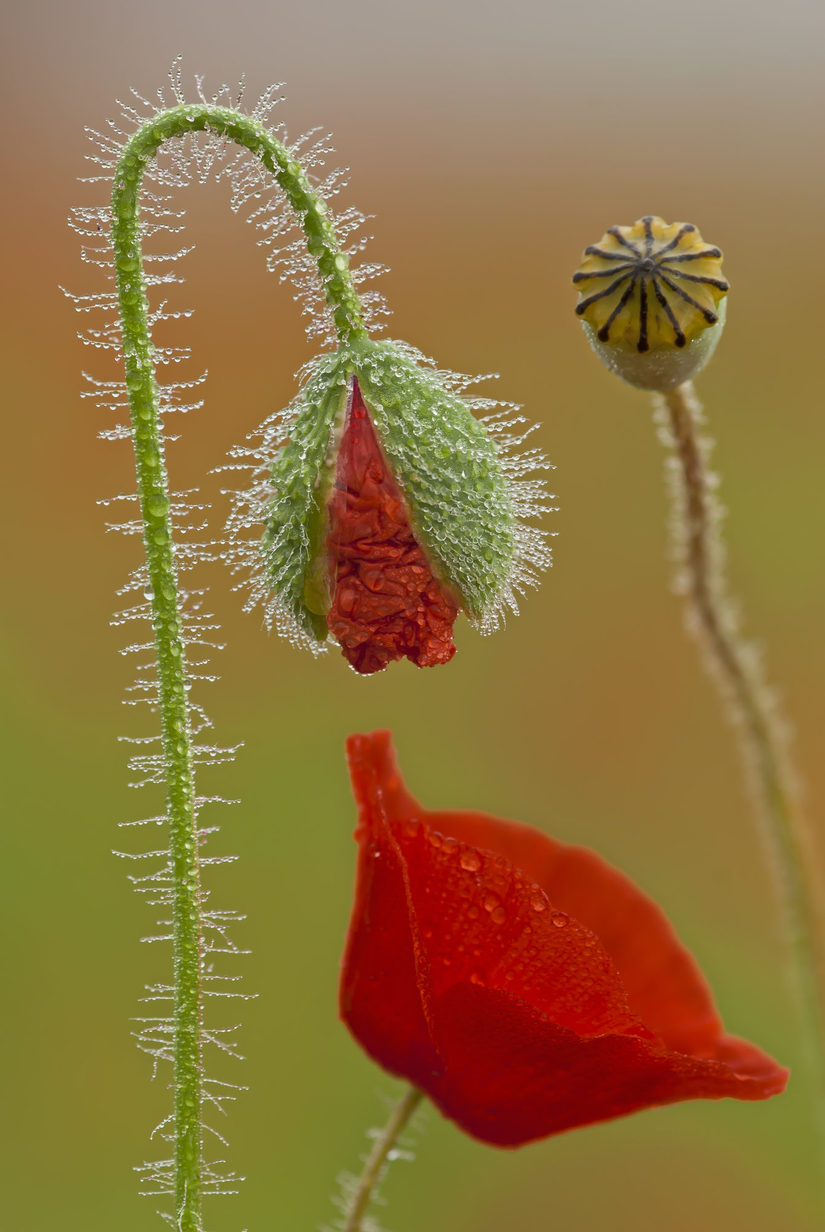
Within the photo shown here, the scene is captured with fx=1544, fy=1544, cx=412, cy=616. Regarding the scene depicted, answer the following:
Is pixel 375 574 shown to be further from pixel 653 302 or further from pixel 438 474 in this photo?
pixel 653 302

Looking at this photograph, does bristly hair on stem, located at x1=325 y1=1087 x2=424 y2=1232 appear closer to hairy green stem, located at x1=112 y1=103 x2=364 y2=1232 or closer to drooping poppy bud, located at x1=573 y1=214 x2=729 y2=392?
hairy green stem, located at x1=112 y1=103 x2=364 y2=1232

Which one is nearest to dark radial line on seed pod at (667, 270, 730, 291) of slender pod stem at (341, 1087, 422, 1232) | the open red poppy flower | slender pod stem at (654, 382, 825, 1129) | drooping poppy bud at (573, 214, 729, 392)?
drooping poppy bud at (573, 214, 729, 392)

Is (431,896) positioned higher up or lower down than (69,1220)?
higher up

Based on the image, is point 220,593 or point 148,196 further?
point 220,593

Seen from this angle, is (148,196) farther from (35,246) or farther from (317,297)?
(35,246)

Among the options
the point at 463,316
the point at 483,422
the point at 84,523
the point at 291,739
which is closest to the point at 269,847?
the point at 291,739
